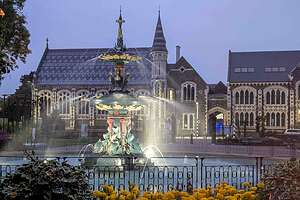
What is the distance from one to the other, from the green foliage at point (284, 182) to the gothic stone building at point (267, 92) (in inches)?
2311

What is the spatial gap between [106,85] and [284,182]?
217 feet

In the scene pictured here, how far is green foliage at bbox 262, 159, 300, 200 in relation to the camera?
287 inches

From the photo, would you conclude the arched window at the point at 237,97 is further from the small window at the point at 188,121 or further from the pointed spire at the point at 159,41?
the pointed spire at the point at 159,41

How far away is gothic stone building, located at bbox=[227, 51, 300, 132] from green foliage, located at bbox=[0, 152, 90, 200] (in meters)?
60.0

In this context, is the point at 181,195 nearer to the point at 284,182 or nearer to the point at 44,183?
the point at 284,182

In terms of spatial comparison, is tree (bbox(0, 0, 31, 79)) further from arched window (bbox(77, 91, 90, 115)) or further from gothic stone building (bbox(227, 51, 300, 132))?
arched window (bbox(77, 91, 90, 115))

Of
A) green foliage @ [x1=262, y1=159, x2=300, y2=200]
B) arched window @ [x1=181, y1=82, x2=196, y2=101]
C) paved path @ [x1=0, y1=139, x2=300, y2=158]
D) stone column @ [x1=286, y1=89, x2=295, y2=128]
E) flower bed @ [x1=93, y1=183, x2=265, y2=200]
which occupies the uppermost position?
arched window @ [x1=181, y1=82, x2=196, y2=101]

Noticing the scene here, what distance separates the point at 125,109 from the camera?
2098 centimetres

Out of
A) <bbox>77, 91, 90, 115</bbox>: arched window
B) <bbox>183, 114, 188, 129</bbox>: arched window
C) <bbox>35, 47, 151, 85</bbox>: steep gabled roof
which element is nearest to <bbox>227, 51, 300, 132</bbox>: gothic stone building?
<bbox>183, 114, 188, 129</bbox>: arched window

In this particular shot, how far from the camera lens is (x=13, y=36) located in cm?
1442

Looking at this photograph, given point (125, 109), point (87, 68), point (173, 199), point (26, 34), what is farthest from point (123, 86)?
point (87, 68)

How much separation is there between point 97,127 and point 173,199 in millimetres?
65242

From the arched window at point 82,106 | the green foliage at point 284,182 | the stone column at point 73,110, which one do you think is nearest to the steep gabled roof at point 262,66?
the arched window at point 82,106

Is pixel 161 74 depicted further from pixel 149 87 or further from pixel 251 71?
pixel 251 71
